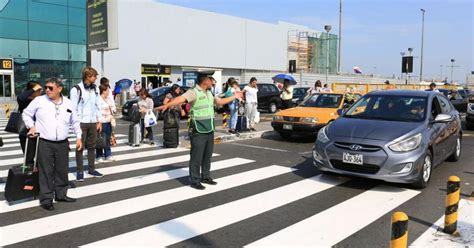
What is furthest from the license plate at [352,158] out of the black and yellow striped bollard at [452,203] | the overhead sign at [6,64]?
the overhead sign at [6,64]

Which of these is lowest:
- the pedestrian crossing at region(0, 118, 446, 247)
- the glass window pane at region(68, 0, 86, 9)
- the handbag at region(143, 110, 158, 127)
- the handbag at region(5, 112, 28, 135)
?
the pedestrian crossing at region(0, 118, 446, 247)

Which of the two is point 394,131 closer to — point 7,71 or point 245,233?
point 245,233

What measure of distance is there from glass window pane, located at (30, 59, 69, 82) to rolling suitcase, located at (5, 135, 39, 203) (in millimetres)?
29821

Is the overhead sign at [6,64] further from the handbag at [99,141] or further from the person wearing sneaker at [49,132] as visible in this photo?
the person wearing sneaker at [49,132]

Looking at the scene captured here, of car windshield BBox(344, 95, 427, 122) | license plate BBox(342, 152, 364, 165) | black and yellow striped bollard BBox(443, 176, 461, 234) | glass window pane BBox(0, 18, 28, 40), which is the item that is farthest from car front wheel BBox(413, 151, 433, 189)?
glass window pane BBox(0, 18, 28, 40)

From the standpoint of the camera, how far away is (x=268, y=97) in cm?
2402

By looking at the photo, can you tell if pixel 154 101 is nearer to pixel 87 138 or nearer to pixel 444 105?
pixel 87 138

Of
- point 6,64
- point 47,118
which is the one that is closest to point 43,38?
point 6,64

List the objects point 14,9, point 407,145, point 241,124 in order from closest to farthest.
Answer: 1. point 407,145
2. point 241,124
3. point 14,9

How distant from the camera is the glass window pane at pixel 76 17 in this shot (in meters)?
36.1

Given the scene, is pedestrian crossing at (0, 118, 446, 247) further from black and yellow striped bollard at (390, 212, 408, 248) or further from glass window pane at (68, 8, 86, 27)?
glass window pane at (68, 8, 86, 27)

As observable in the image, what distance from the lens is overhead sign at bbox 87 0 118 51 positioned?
21.3 meters

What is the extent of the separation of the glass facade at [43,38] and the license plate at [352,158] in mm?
31899

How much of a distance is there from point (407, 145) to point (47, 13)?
1346 inches
